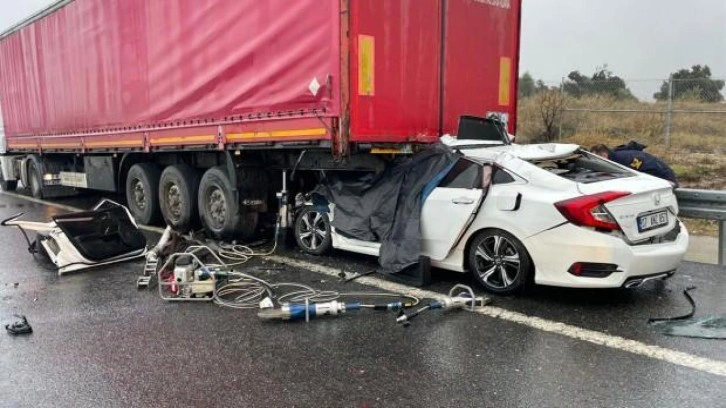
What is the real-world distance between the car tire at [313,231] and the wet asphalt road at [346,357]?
1389 mm

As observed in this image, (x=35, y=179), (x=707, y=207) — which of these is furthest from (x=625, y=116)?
(x=35, y=179)

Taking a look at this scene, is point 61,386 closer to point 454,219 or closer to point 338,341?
point 338,341

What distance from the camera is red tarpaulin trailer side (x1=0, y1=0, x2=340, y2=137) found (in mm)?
6277

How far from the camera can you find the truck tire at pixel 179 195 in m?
8.75

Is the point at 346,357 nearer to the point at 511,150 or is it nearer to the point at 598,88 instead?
the point at 511,150

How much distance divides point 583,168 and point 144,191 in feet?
23.2

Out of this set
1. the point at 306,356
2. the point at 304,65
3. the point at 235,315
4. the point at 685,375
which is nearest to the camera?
the point at 685,375

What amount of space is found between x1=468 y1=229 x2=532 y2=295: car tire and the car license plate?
96 centimetres

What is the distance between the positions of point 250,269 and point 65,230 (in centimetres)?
222

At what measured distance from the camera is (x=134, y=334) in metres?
4.62

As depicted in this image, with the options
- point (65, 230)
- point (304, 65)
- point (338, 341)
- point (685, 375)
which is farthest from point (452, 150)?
point (65, 230)

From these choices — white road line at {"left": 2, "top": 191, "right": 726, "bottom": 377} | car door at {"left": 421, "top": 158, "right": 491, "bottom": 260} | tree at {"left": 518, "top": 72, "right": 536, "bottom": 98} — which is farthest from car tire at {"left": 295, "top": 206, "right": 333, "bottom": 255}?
tree at {"left": 518, "top": 72, "right": 536, "bottom": 98}

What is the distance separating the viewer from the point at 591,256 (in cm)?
473

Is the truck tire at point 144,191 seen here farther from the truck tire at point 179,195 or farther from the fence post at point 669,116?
the fence post at point 669,116
